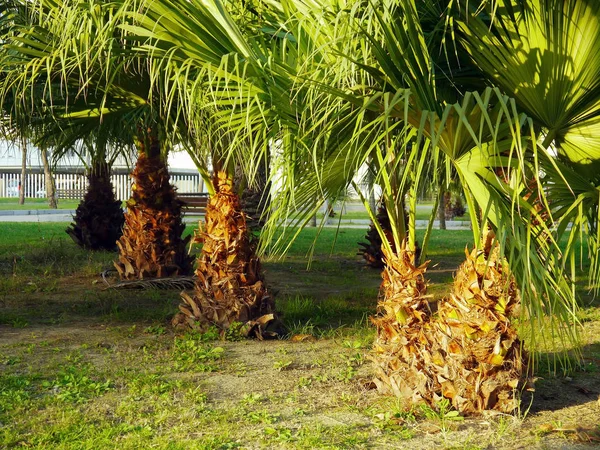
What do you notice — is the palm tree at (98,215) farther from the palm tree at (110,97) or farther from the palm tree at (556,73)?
the palm tree at (556,73)

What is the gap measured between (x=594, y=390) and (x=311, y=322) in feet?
9.67

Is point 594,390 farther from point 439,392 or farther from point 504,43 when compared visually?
point 504,43

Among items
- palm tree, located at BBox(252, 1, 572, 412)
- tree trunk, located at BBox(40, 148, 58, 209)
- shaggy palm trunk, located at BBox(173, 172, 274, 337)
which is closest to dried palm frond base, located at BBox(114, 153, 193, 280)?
tree trunk, located at BBox(40, 148, 58, 209)

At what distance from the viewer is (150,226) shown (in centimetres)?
988

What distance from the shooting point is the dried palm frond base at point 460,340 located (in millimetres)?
4953

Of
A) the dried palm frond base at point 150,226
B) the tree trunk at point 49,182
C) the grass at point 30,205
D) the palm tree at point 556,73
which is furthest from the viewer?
the grass at point 30,205

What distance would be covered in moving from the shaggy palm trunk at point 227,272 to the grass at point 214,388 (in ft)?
0.76

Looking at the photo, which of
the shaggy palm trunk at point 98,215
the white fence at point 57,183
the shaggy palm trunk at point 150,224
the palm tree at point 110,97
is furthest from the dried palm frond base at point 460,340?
the white fence at point 57,183

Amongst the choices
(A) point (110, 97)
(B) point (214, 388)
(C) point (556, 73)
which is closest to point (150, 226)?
(A) point (110, 97)

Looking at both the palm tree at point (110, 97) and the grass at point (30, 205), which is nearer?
the palm tree at point (110, 97)

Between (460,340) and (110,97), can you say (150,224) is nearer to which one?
(110,97)

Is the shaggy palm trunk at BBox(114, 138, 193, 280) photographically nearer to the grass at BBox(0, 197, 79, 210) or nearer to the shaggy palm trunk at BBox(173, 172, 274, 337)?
the shaggy palm trunk at BBox(173, 172, 274, 337)

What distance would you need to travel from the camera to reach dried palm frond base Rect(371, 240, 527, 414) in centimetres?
495

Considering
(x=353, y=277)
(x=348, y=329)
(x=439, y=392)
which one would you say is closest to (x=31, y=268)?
(x=353, y=277)
